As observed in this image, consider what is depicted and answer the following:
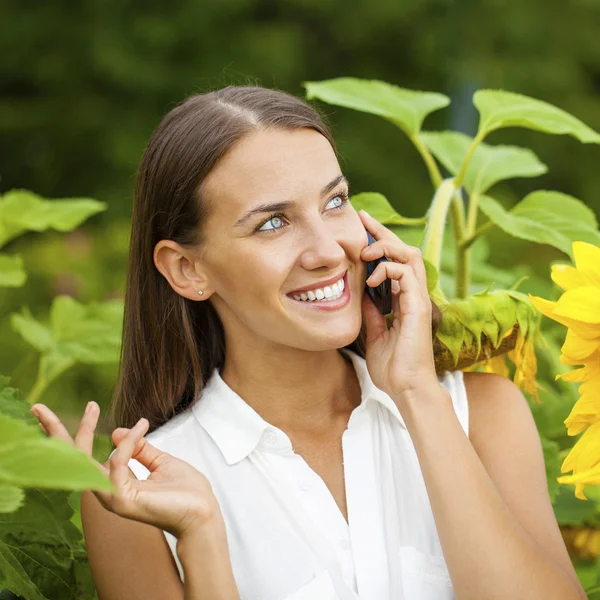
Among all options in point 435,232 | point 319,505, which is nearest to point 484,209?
point 435,232

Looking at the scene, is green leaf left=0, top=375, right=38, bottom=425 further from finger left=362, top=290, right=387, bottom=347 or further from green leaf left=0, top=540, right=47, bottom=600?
finger left=362, top=290, right=387, bottom=347

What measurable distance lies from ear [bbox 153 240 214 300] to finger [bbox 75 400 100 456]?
41cm

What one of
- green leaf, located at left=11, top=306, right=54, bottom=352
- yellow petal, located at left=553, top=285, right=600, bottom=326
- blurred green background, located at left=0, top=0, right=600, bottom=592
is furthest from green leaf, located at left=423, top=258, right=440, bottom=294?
blurred green background, located at left=0, top=0, right=600, bottom=592

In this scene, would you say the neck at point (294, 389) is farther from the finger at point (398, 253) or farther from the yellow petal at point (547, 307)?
the yellow petal at point (547, 307)

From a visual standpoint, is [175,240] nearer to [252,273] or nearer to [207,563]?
[252,273]

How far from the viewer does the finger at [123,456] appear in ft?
4.15

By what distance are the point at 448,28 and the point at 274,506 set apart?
480cm

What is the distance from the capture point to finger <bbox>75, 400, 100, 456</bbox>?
4.25 feet

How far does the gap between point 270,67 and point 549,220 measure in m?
4.07

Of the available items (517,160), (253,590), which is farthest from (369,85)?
(253,590)

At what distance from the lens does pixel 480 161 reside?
6.70 ft

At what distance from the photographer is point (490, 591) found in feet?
4.67

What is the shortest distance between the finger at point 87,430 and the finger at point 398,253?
50 cm

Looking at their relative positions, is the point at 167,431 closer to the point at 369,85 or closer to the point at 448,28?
the point at 369,85
